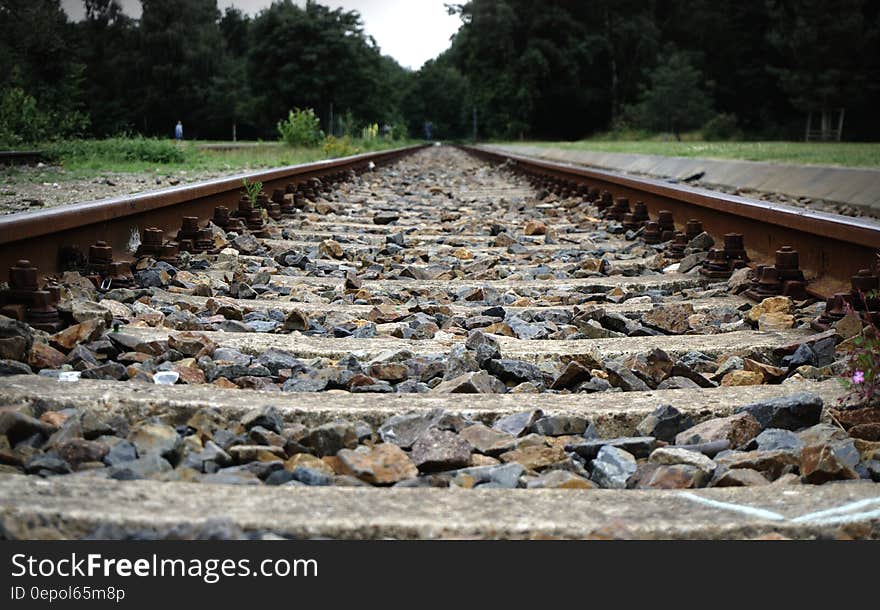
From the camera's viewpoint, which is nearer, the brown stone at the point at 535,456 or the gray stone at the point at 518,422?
the brown stone at the point at 535,456

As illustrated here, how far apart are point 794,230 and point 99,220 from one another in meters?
3.07

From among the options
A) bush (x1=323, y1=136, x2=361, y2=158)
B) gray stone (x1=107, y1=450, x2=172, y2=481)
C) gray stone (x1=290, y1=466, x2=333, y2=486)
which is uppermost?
bush (x1=323, y1=136, x2=361, y2=158)

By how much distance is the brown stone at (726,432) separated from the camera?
222 centimetres

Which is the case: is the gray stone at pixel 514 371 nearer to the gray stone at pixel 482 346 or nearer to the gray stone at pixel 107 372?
the gray stone at pixel 482 346

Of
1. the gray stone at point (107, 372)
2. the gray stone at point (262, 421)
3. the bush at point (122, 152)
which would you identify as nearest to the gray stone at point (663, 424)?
the gray stone at point (262, 421)

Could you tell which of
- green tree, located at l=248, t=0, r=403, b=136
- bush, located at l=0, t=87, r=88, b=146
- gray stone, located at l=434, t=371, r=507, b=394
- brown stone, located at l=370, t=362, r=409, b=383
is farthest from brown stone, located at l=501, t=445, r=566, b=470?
green tree, located at l=248, t=0, r=403, b=136

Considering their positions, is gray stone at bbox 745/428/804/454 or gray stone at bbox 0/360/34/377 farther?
gray stone at bbox 0/360/34/377

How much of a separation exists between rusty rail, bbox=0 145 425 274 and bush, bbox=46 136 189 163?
8.78m

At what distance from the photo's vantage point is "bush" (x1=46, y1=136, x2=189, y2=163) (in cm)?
1431

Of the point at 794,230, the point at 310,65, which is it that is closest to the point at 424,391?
the point at 794,230

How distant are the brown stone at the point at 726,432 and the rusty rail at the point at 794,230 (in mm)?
1328

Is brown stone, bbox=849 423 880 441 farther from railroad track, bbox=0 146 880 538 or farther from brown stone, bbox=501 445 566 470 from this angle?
brown stone, bbox=501 445 566 470

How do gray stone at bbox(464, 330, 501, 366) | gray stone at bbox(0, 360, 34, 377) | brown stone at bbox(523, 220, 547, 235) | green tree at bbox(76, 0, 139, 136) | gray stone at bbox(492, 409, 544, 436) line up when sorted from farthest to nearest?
green tree at bbox(76, 0, 139, 136)
brown stone at bbox(523, 220, 547, 235)
gray stone at bbox(464, 330, 501, 366)
gray stone at bbox(0, 360, 34, 377)
gray stone at bbox(492, 409, 544, 436)
